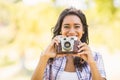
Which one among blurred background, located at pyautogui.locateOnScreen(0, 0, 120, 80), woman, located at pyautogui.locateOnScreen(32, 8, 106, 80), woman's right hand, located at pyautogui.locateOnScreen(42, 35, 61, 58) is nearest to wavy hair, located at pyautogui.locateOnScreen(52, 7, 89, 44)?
woman, located at pyautogui.locateOnScreen(32, 8, 106, 80)

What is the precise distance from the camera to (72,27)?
115 cm

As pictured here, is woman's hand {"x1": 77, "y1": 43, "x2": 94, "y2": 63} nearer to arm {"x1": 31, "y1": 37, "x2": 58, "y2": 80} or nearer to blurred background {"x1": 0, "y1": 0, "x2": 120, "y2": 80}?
arm {"x1": 31, "y1": 37, "x2": 58, "y2": 80}

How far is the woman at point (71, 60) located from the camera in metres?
1.09

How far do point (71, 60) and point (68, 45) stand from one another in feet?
0.38

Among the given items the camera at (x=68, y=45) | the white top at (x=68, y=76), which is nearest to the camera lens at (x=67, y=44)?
the camera at (x=68, y=45)

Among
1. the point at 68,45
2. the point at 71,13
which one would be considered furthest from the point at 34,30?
the point at 68,45

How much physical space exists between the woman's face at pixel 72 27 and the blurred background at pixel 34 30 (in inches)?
25.4

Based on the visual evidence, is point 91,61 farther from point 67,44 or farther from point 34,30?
point 34,30

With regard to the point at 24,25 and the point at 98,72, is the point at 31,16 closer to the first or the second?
the point at 24,25

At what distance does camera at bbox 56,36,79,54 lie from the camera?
1.09 m

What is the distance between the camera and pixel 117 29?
1.85m

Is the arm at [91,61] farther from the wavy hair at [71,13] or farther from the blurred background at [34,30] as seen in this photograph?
the blurred background at [34,30]

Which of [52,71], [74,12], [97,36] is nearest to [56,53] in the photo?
[52,71]

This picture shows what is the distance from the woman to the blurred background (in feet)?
2.07
